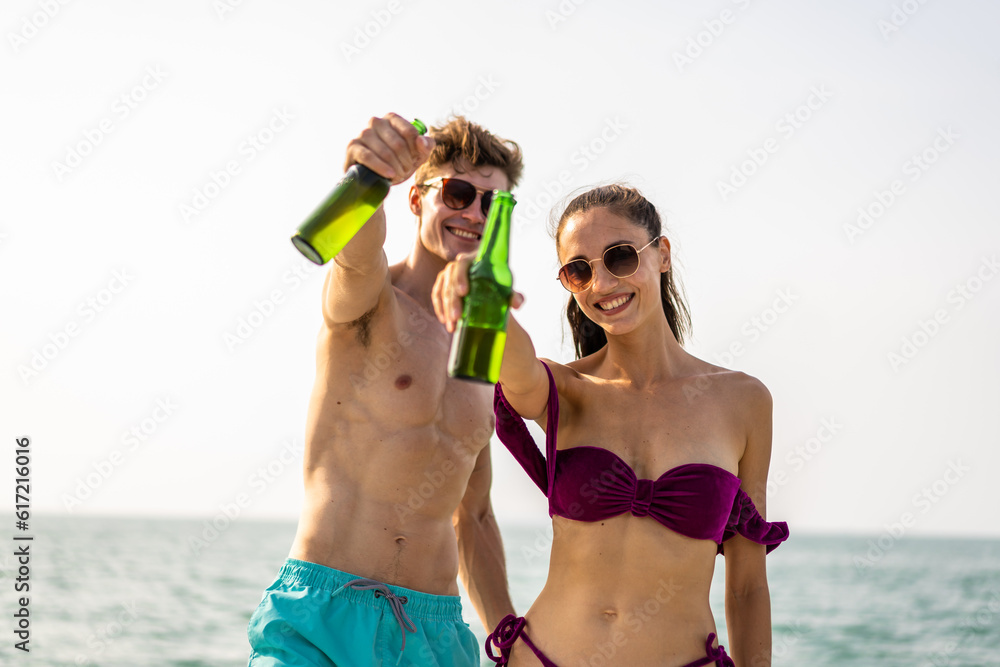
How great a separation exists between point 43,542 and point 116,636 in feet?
101

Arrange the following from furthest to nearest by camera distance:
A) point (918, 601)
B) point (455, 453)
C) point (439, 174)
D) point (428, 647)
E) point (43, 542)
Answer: point (43, 542), point (918, 601), point (439, 174), point (455, 453), point (428, 647)

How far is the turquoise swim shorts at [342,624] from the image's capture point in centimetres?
312

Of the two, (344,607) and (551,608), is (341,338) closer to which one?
(344,607)

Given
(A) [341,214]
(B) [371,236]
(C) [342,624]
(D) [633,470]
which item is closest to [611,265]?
(D) [633,470]

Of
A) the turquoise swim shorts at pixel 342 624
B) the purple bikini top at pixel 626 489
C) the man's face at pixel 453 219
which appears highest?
the man's face at pixel 453 219

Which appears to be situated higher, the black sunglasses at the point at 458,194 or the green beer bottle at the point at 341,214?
the black sunglasses at the point at 458,194

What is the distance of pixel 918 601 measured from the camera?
23.6m

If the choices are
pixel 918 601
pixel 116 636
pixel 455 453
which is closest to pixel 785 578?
pixel 918 601

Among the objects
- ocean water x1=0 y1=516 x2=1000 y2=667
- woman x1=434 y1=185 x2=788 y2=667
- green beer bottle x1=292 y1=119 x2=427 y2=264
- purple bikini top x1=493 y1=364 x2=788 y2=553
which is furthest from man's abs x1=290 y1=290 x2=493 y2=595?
ocean water x1=0 y1=516 x2=1000 y2=667

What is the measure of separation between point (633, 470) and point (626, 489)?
102 millimetres

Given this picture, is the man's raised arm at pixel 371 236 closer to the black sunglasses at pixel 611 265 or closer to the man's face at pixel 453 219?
the man's face at pixel 453 219

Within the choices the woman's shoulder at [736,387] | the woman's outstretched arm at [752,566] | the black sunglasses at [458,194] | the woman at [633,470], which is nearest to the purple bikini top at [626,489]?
the woman at [633,470]

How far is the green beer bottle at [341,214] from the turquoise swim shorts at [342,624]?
1576 millimetres

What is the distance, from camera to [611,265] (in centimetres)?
297
